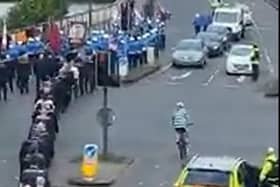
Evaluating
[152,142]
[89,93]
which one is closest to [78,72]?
[89,93]

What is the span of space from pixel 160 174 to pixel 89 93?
13364 mm

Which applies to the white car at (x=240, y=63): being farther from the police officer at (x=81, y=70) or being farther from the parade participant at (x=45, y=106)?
the parade participant at (x=45, y=106)

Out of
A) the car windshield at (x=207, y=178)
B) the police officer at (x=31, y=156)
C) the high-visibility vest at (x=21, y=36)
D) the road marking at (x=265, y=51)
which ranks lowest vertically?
the road marking at (x=265, y=51)

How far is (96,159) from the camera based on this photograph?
2867cm

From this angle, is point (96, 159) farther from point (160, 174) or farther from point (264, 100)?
point (264, 100)

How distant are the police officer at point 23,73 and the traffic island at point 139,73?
4.97 m

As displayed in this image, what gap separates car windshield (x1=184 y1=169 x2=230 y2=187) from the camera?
23.2 m

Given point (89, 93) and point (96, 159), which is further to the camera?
point (89, 93)

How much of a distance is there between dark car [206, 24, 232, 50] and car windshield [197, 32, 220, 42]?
16.2 inches

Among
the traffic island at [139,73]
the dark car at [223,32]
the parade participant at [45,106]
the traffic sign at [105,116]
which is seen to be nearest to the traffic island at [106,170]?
the traffic sign at [105,116]

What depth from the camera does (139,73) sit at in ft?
157

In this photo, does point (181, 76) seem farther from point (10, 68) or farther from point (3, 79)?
point (3, 79)

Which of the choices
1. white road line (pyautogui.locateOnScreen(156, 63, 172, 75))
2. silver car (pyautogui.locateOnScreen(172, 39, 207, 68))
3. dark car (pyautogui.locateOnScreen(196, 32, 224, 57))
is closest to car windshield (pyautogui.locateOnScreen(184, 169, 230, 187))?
white road line (pyautogui.locateOnScreen(156, 63, 172, 75))

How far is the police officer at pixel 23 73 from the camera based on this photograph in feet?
137
